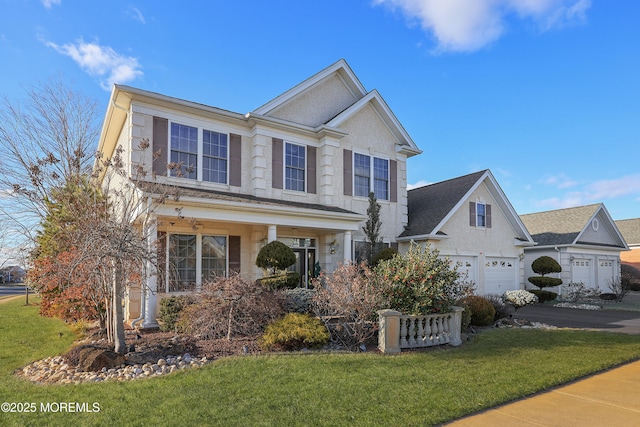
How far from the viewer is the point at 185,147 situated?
13.9 meters

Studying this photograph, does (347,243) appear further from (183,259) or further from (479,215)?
(479,215)

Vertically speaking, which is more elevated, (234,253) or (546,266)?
(234,253)

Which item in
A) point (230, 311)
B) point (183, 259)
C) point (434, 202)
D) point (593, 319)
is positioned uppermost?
point (434, 202)

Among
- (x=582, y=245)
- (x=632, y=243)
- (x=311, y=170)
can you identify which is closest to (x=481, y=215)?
(x=582, y=245)

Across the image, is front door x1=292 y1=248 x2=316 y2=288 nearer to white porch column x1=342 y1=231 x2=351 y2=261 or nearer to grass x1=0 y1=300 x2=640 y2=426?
white porch column x1=342 y1=231 x2=351 y2=261

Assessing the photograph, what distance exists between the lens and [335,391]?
581cm

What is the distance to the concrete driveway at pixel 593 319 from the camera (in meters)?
13.0

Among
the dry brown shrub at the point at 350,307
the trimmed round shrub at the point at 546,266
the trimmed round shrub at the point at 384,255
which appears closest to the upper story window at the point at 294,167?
the trimmed round shrub at the point at 384,255

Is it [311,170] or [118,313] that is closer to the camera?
[118,313]

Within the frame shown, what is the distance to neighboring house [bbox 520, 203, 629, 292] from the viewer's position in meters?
24.4

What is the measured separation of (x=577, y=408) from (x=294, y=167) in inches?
485

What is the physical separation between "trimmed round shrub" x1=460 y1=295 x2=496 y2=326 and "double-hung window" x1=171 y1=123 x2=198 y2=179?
9.57 m

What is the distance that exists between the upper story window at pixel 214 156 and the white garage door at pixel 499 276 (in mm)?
13835

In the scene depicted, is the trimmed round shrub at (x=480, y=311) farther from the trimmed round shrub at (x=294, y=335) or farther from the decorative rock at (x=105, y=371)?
the decorative rock at (x=105, y=371)
